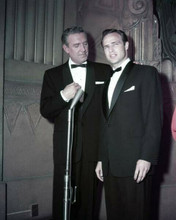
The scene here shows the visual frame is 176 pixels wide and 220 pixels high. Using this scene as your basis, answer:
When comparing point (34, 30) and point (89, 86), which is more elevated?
point (34, 30)

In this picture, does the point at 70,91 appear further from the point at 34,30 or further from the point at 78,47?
the point at 34,30

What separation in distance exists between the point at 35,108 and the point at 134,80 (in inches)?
54.1

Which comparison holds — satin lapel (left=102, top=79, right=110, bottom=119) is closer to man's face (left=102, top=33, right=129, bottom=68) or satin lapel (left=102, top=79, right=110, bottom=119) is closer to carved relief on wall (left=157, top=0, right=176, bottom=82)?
man's face (left=102, top=33, right=129, bottom=68)

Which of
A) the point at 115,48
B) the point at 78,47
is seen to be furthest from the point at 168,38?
the point at 115,48

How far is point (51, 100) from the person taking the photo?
2508 mm

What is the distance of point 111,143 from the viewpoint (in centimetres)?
210

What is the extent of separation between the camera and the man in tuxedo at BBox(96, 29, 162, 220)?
1957 millimetres

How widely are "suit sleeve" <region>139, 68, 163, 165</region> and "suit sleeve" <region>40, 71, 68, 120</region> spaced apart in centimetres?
71

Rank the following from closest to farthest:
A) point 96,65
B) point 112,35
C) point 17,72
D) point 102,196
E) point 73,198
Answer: point 73,198 → point 112,35 → point 96,65 → point 17,72 → point 102,196

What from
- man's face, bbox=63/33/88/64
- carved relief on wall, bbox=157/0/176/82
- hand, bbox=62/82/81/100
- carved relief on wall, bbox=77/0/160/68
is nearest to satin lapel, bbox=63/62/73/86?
man's face, bbox=63/33/88/64

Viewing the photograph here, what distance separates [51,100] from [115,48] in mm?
716

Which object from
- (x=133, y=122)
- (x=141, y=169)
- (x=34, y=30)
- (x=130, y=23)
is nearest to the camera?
(x=141, y=169)

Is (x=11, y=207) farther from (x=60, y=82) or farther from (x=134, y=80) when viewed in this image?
(x=134, y=80)

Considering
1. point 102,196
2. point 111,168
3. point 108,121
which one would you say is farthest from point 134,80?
point 102,196
